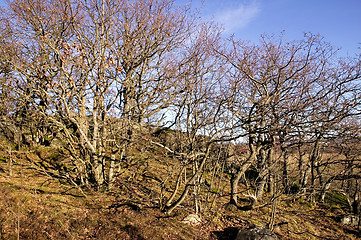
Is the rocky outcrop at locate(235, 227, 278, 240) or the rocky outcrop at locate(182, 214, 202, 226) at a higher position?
the rocky outcrop at locate(182, 214, 202, 226)

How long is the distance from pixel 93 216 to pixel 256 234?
432 cm

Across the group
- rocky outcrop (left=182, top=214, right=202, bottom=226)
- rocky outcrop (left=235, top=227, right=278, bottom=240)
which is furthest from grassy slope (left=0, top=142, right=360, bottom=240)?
rocky outcrop (left=235, top=227, right=278, bottom=240)

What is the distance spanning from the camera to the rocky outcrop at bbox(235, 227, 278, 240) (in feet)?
18.3

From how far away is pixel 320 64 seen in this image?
33.9 ft

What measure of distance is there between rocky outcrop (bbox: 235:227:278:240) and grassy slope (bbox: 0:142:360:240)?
0.51 m

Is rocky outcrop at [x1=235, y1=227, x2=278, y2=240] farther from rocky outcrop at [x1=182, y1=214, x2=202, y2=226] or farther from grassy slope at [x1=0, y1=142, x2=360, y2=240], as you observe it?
rocky outcrop at [x1=182, y1=214, x2=202, y2=226]

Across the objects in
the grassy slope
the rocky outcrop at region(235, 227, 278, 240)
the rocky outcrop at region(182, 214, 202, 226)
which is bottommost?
the rocky outcrop at region(235, 227, 278, 240)

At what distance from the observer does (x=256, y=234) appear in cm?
563

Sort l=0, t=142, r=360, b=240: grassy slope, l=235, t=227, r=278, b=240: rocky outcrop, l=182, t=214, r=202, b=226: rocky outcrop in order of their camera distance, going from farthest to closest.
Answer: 1. l=182, t=214, r=202, b=226: rocky outcrop
2. l=235, t=227, r=278, b=240: rocky outcrop
3. l=0, t=142, r=360, b=240: grassy slope

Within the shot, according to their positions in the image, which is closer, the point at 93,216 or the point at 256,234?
the point at 93,216

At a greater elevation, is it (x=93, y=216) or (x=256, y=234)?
(x=93, y=216)

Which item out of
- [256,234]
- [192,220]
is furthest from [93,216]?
[256,234]

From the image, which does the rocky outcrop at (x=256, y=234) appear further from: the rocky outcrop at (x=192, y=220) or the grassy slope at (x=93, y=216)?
the rocky outcrop at (x=192, y=220)

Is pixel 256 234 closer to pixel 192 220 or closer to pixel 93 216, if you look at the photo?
pixel 192 220
